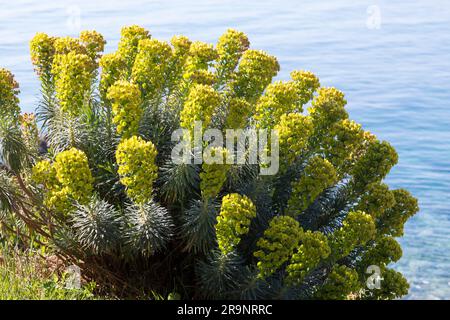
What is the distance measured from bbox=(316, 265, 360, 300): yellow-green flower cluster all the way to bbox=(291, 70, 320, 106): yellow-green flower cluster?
5.38 feet

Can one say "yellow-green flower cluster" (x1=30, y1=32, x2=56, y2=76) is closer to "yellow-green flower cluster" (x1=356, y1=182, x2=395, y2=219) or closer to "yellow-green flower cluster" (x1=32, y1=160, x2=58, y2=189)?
"yellow-green flower cluster" (x1=32, y1=160, x2=58, y2=189)

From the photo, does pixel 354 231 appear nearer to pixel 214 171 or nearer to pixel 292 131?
pixel 292 131

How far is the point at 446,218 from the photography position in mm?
13305

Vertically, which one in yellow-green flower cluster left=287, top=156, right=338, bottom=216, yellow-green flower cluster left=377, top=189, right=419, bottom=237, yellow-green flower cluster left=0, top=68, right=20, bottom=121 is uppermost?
yellow-green flower cluster left=0, top=68, right=20, bottom=121

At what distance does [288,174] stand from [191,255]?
119 centimetres

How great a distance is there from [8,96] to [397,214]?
3.94m

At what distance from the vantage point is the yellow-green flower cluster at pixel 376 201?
6.95 m

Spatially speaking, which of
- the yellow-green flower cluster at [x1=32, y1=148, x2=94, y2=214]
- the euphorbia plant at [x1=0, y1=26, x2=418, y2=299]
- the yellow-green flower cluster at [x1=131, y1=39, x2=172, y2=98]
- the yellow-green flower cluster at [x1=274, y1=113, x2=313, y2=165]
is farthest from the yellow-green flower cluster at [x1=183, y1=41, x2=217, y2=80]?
the yellow-green flower cluster at [x1=32, y1=148, x2=94, y2=214]

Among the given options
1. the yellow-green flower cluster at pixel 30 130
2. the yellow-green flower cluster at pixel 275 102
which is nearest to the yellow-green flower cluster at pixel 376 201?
the yellow-green flower cluster at pixel 275 102

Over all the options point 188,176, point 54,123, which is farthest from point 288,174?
point 54,123

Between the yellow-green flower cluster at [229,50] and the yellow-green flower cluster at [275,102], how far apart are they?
68 cm

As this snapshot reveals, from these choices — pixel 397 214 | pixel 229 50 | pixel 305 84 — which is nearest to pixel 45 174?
pixel 229 50

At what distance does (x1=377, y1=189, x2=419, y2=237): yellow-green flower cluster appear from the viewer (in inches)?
285
